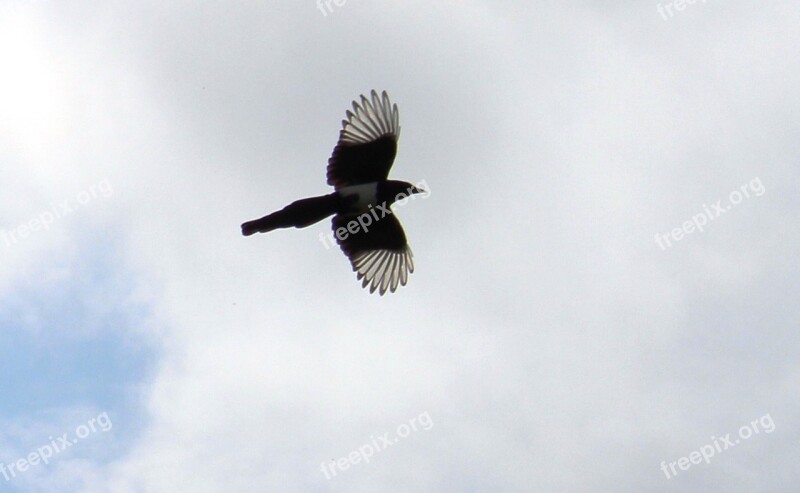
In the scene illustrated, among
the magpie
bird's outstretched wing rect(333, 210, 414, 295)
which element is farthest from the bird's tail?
bird's outstretched wing rect(333, 210, 414, 295)

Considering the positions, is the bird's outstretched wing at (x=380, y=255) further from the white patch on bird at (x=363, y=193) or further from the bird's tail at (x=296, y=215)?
the bird's tail at (x=296, y=215)

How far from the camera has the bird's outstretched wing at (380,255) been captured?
14117mm

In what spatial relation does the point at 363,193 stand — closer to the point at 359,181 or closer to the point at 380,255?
the point at 359,181

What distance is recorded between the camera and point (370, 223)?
13.9m

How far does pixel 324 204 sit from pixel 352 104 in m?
1.93

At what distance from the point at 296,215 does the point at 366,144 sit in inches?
70.9

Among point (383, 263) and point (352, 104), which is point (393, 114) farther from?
point (383, 263)

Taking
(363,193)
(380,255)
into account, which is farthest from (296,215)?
(380,255)

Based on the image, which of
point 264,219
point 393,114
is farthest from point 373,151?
point 264,219

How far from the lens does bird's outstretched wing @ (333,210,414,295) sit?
14117mm

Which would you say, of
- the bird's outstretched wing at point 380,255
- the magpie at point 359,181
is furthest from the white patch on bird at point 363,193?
the bird's outstretched wing at point 380,255

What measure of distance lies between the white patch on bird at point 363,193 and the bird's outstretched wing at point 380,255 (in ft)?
2.61

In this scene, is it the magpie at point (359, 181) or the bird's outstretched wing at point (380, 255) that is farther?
the bird's outstretched wing at point (380, 255)

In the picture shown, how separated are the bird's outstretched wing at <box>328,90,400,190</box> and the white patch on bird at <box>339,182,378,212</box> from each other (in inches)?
3.7
